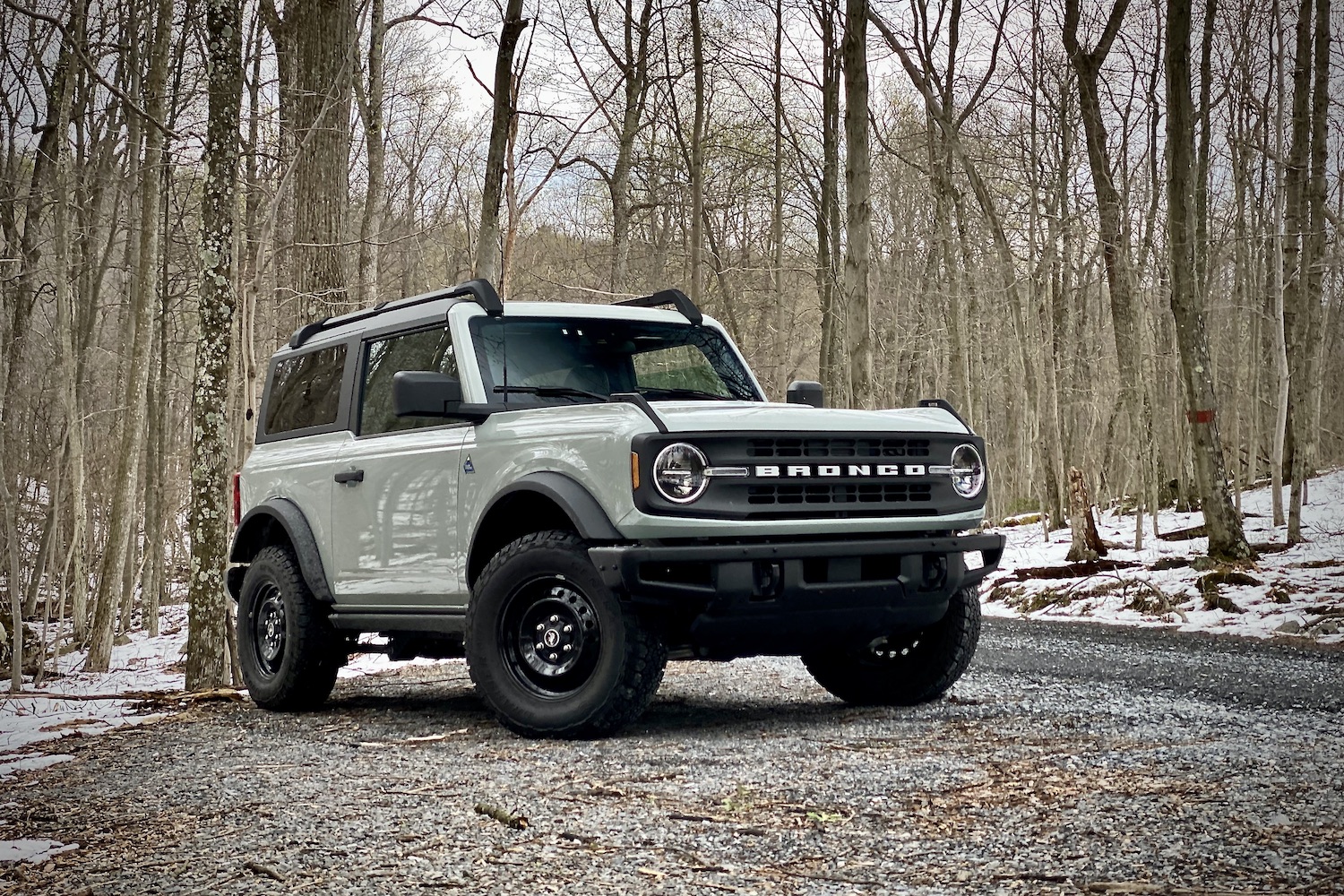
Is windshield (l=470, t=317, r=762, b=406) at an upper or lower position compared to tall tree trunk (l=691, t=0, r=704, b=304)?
lower

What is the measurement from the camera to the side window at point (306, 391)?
7.67 meters

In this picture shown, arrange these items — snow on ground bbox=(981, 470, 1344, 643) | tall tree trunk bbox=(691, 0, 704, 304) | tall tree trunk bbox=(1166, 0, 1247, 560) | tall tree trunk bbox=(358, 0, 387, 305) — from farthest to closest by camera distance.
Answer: tall tree trunk bbox=(691, 0, 704, 304)
tall tree trunk bbox=(358, 0, 387, 305)
tall tree trunk bbox=(1166, 0, 1247, 560)
snow on ground bbox=(981, 470, 1344, 643)

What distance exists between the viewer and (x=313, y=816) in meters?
4.31

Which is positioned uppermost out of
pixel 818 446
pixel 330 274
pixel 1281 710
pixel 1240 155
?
pixel 1240 155

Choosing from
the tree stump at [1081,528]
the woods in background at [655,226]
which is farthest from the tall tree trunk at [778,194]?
the tree stump at [1081,528]

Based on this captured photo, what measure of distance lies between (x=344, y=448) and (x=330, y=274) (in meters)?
6.77

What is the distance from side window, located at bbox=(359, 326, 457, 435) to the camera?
22.3 ft

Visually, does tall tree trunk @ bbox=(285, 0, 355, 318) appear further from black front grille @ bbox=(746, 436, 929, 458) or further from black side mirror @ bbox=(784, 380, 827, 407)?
black front grille @ bbox=(746, 436, 929, 458)

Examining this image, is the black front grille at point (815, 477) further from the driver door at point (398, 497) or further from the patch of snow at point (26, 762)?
the patch of snow at point (26, 762)

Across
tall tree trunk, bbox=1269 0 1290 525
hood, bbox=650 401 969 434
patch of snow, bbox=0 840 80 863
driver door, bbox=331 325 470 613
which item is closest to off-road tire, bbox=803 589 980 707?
hood, bbox=650 401 969 434

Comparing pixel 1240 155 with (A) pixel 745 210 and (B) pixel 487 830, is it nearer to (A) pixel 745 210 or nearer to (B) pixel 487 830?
(A) pixel 745 210

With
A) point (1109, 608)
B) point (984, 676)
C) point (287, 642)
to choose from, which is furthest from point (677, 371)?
point (1109, 608)

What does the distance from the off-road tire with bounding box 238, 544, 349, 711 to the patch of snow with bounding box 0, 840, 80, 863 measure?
3031 mm

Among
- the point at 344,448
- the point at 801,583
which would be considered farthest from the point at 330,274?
the point at 801,583
